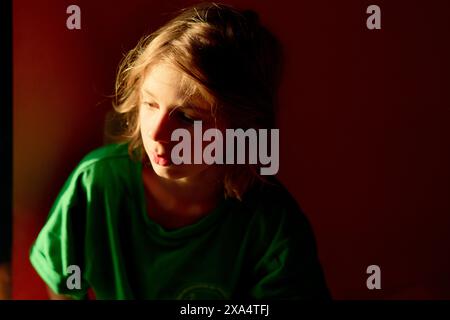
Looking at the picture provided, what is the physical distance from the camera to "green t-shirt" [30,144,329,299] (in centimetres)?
68

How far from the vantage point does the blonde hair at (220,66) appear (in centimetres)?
60

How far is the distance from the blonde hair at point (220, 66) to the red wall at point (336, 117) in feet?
0.08

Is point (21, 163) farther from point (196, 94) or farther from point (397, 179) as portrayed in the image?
point (397, 179)

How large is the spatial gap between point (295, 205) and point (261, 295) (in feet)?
0.44

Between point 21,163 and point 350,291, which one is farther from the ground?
point 21,163

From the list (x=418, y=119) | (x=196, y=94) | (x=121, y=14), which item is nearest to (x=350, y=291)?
(x=418, y=119)

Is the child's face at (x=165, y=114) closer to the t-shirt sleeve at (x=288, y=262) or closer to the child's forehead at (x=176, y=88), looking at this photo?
the child's forehead at (x=176, y=88)

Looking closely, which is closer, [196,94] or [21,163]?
[196,94]

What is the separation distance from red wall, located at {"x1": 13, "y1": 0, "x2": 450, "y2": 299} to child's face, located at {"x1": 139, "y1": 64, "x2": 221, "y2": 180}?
87 millimetres

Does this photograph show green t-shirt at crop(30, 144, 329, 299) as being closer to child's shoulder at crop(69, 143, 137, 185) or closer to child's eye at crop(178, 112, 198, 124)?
child's shoulder at crop(69, 143, 137, 185)

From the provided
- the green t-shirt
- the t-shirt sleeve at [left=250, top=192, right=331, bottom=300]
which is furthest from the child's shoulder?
the t-shirt sleeve at [left=250, top=192, right=331, bottom=300]

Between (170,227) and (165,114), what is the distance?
168 millimetres

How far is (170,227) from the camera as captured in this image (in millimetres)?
692

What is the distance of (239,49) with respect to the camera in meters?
0.62
